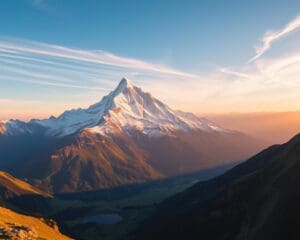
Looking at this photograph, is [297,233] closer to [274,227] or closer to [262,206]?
[274,227]

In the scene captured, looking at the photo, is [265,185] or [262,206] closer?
[262,206]

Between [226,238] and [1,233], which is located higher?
[1,233]

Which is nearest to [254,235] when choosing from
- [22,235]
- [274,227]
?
[274,227]

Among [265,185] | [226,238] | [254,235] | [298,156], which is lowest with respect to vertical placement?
[226,238]

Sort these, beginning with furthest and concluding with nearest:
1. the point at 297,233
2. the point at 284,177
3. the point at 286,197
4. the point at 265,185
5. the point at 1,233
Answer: the point at 265,185 < the point at 284,177 < the point at 286,197 < the point at 297,233 < the point at 1,233

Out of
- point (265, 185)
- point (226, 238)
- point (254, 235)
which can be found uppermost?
point (265, 185)

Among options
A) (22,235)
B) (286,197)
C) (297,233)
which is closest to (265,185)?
(286,197)

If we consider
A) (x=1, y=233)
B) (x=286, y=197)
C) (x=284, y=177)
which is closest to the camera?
(x=1, y=233)

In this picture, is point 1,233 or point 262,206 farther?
point 262,206

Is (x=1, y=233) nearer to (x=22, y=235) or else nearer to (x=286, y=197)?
(x=22, y=235)
